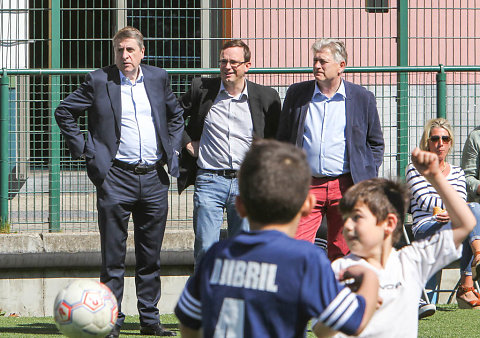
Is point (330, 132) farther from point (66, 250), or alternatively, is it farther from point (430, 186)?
point (66, 250)

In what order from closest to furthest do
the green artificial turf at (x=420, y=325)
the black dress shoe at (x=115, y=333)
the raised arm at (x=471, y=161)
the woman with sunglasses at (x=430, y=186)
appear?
the black dress shoe at (x=115, y=333), the green artificial turf at (x=420, y=325), the woman with sunglasses at (x=430, y=186), the raised arm at (x=471, y=161)

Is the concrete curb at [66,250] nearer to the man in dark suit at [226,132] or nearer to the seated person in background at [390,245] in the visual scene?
the man in dark suit at [226,132]

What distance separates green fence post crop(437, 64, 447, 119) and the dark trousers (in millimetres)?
3096

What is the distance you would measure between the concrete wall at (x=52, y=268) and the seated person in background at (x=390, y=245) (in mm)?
4444

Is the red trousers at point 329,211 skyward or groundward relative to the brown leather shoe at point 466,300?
skyward

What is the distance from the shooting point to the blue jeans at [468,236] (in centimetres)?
700

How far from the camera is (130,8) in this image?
8.20m

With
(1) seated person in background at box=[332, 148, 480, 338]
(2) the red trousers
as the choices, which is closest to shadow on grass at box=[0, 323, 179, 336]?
(2) the red trousers

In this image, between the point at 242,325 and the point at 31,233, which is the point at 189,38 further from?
the point at 242,325

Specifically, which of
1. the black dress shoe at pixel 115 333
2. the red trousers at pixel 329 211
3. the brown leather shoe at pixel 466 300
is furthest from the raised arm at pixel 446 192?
the brown leather shoe at pixel 466 300

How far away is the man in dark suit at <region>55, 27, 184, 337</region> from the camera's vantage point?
6.11 metres

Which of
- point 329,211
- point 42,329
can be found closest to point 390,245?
point 329,211

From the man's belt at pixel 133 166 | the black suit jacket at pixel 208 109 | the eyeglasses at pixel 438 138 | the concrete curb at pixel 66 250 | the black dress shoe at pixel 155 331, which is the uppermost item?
the black suit jacket at pixel 208 109

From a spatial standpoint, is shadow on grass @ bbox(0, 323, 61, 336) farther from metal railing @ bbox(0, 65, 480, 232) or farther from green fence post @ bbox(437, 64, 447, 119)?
green fence post @ bbox(437, 64, 447, 119)
